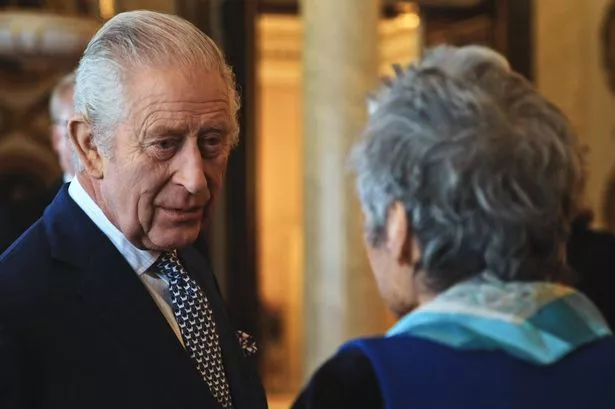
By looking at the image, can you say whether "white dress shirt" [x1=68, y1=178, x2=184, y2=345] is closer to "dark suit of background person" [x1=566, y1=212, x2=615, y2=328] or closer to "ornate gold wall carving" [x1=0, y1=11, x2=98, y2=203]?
"dark suit of background person" [x1=566, y1=212, x2=615, y2=328]

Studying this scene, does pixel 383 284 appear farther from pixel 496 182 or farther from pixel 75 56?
pixel 75 56

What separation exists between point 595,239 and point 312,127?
272cm

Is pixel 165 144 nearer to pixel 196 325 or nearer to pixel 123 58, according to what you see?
pixel 123 58

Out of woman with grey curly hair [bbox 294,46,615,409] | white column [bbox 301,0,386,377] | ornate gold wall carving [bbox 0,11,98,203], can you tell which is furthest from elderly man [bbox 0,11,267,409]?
ornate gold wall carving [bbox 0,11,98,203]

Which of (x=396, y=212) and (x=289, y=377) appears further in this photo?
(x=289, y=377)

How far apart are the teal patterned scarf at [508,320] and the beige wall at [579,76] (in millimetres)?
6978

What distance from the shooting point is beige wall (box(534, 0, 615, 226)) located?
8.45 m

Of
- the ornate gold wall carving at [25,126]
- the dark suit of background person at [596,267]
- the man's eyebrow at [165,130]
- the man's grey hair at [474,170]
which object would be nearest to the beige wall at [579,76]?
the ornate gold wall carving at [25,126]

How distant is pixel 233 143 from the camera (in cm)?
215

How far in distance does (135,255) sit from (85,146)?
0.70ft

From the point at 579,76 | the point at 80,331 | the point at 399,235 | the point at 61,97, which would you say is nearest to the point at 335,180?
the point at 61,97

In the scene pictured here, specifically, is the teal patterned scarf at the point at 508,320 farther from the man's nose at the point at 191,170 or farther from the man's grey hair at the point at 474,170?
the man's nose at the point at 191,170

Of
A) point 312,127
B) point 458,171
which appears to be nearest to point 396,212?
point 458,171

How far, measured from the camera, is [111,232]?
80.7 inches
